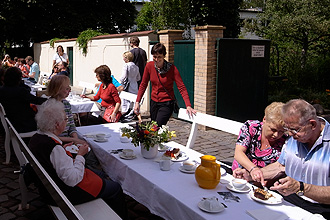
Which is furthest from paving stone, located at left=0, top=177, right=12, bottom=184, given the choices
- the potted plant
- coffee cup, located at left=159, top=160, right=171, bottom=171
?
coffee cup, located at left=159, top=160, right=171, bottom=171

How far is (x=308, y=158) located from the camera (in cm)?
281

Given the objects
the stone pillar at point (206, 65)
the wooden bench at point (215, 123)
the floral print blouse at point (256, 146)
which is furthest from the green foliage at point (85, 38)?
the floral print blouse at point (256, 146)

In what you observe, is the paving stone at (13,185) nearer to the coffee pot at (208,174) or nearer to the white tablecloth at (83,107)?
the white tablecloth at (83,107)

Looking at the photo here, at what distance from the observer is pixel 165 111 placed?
18.2 feet

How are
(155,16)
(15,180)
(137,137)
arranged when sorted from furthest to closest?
(155,16)
(15,180)
(137,137)

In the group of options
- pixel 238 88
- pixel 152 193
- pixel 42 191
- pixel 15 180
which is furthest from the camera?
pixel 238 88

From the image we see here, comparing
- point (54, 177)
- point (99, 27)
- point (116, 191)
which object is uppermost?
point (99, 27)

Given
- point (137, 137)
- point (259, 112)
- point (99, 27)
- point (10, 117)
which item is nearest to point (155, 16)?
point (99, 27)

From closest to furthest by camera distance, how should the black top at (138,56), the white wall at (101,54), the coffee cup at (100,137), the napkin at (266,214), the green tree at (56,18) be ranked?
the napkin at (266,214) → the coffee cup at (100,137) → the black top at (138,56) → the white wall at (101,54) → the green tree at (56,18)

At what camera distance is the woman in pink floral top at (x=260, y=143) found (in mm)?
3312

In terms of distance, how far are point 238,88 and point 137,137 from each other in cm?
571

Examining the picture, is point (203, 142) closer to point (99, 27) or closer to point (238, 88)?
point (238, 88)

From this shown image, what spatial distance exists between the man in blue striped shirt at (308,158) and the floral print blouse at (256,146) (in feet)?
1.58

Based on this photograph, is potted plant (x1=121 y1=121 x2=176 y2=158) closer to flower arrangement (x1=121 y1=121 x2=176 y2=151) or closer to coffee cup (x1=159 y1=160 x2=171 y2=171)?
flower arrangement (x1=121 y1=121 x2=176 y2=151)
